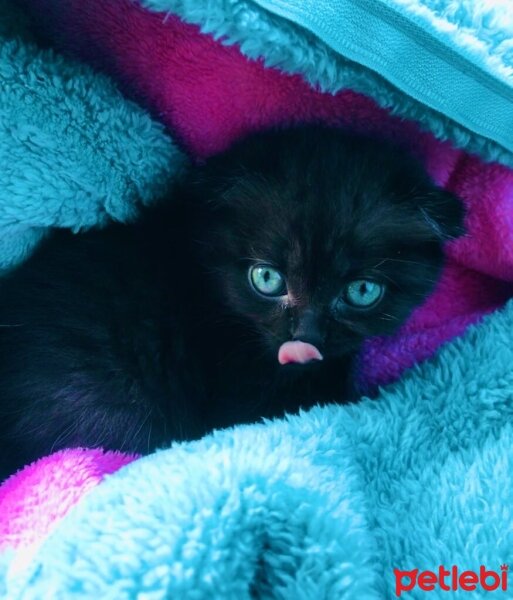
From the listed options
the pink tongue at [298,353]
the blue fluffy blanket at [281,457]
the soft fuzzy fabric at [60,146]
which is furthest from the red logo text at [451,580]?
the soft fuzzy fabric at [60,146]

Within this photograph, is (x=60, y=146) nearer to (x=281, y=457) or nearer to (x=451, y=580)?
(x=281, y=457)

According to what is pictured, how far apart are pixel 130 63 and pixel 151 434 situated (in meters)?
0.61

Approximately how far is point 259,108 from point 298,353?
0.42 m

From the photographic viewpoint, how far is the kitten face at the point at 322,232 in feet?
3.22

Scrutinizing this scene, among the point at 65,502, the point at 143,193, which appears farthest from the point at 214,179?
the point at 65,502

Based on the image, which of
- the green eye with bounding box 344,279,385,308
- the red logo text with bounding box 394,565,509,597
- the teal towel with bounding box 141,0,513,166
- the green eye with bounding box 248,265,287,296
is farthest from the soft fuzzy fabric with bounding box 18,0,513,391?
the red logo text with bounding box 394,565,509,597

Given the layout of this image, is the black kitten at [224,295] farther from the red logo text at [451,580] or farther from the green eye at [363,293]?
the red logo text at [451,580]

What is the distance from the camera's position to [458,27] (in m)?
0.89

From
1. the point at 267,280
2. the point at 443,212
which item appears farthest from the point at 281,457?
the point at 443,212

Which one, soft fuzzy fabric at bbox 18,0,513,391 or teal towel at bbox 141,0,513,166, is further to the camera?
soft fuzzy fabric at bbox 18,0,513,391

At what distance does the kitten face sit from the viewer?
3.22ft

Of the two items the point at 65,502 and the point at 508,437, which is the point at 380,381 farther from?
the point at 65,502

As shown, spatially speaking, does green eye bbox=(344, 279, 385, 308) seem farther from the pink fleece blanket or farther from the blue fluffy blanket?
the pink fleece blanket

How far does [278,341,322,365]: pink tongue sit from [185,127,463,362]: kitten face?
0.01 meters
